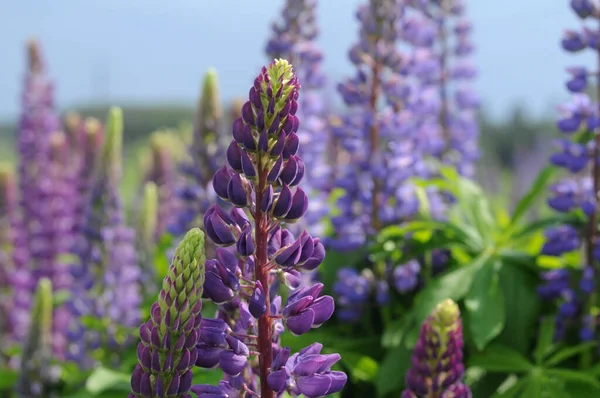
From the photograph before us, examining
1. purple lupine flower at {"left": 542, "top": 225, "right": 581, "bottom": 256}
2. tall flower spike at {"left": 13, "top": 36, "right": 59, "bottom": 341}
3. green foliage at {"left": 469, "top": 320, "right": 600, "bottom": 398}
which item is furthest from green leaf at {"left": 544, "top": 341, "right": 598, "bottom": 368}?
tall flower spike at {"left": 13, "top": 36, "right": 59, "bottom": 341}

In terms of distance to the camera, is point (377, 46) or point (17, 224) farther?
point (17, 224)

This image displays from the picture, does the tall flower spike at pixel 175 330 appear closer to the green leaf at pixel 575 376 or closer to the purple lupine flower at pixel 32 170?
the green leaf at pixel 575 376

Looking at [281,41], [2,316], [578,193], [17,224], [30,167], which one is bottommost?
[2,316]

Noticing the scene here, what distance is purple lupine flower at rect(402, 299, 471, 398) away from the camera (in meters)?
2.16

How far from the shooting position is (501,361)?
2.96m

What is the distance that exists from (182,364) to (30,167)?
5.03 metres

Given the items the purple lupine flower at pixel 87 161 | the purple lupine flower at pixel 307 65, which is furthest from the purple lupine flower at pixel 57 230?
the purple lupine flower at pixel 307 65

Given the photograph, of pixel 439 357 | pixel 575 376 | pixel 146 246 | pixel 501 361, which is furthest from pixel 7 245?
pixel 439 357

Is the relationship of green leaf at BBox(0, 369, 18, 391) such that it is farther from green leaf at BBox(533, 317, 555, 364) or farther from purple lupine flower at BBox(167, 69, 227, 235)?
green leaf at BBox(533, 317, 555, 364)

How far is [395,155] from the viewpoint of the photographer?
361 cm

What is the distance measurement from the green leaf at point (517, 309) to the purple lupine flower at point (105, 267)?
6.01ft

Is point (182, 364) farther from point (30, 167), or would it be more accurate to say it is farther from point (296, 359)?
point (30, 167)

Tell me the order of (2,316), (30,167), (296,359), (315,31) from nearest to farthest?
(296,359), (315,31), (2,316), (30,167)

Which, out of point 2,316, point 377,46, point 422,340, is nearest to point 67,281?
point 2,316
